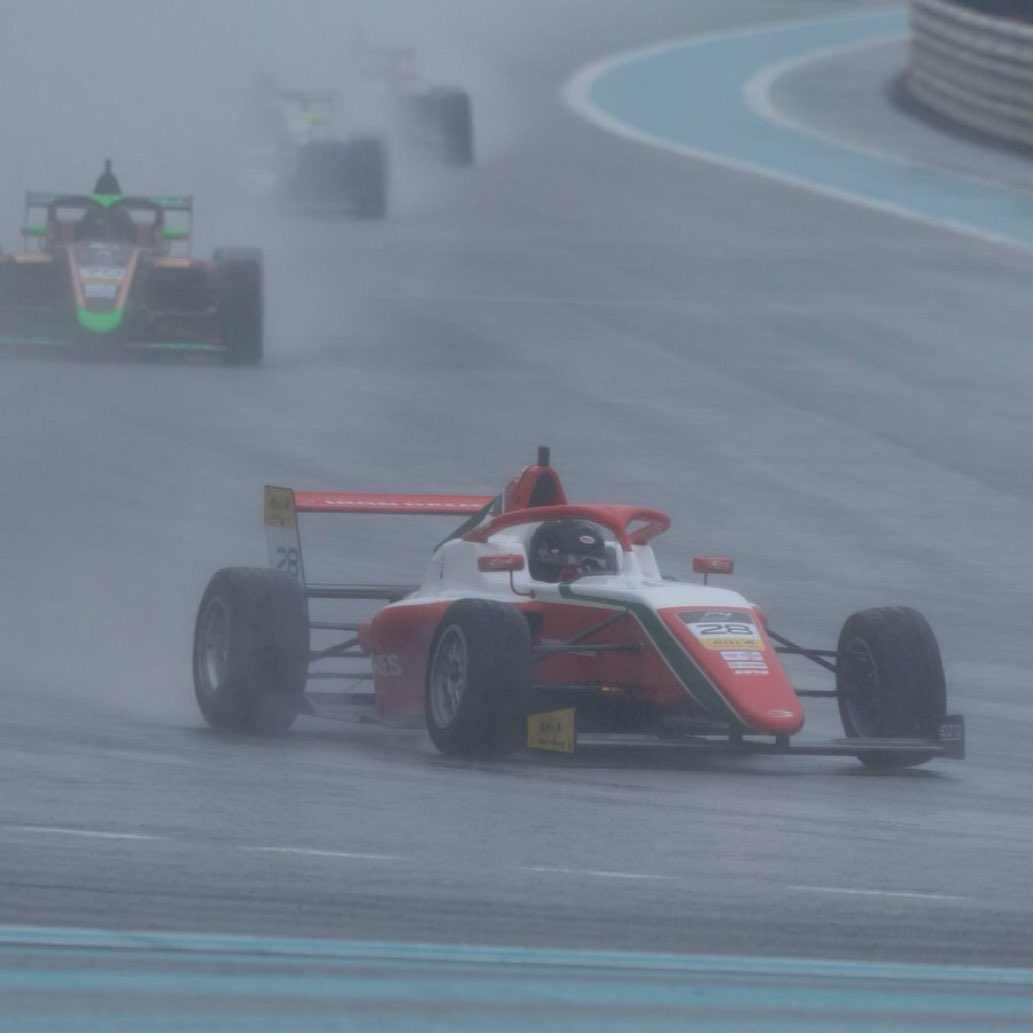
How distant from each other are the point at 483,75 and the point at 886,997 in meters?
33.9

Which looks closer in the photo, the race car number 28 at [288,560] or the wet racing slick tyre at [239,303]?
the race car number 28 at [288,560]

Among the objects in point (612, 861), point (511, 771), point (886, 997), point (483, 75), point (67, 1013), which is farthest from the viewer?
point (483, 75)

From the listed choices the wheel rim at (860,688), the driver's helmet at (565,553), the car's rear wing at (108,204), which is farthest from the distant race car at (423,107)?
the wheel rim at (860,688)

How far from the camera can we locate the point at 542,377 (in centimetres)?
1712

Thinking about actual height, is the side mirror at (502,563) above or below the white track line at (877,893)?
above

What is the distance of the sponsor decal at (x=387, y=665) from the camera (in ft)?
28.3

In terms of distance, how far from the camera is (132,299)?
17.2 meters

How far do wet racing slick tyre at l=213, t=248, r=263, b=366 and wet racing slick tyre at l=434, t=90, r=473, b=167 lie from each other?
37.2 feet

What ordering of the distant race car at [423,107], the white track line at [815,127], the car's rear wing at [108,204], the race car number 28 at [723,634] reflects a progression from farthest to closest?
1. the distant race car at [423,107]
2. the white track line at [815,127]
3. the car's rear wing at [108,204]
4. the race car number 28 at [723,634]

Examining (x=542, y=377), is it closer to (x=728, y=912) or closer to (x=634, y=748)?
(x=634, y=748)

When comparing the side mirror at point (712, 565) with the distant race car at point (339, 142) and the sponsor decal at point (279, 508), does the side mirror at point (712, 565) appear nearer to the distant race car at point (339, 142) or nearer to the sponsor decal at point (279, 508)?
the sponsor decal at point (279, 508)

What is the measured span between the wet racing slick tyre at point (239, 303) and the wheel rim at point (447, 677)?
9.29 metres

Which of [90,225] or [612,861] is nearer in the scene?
[612,861]

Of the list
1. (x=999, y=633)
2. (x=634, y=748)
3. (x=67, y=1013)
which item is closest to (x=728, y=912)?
(x=67, y=1013)
